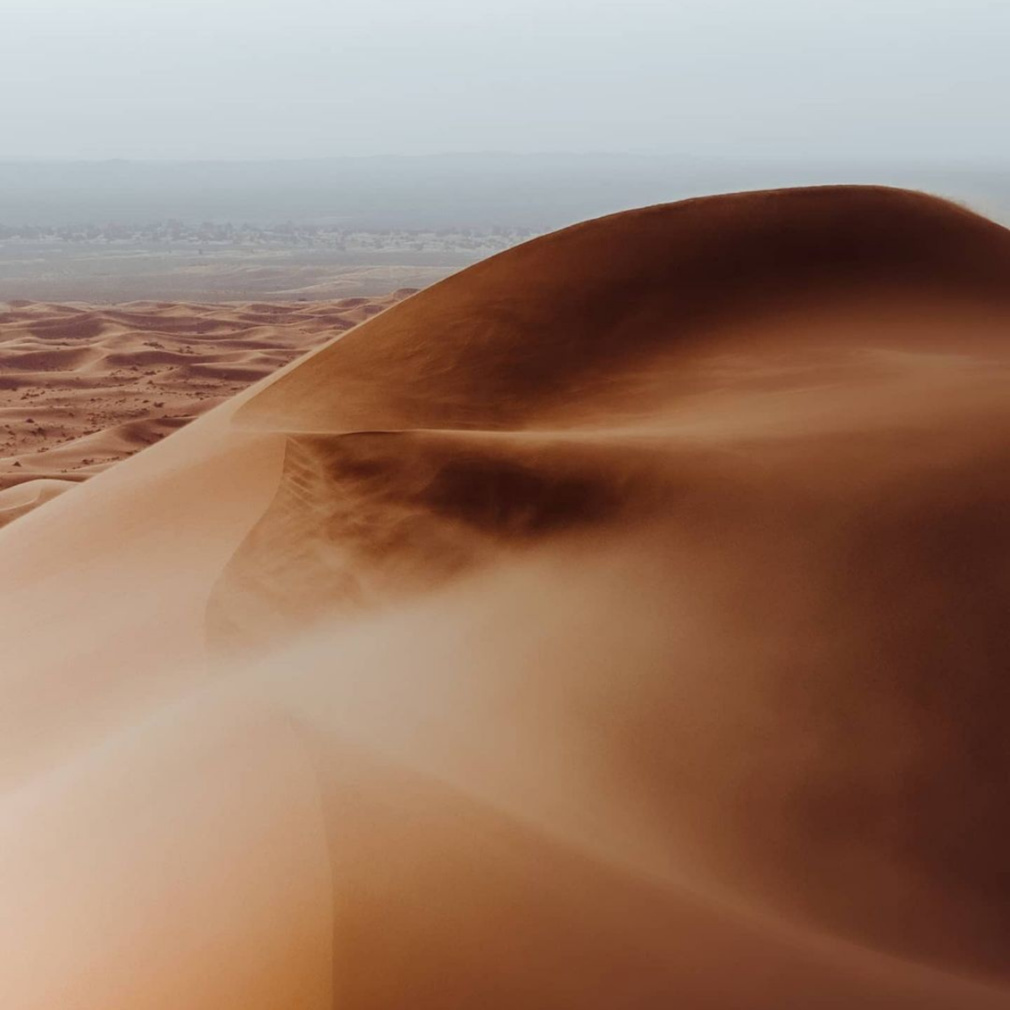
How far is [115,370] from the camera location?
55.3 ft

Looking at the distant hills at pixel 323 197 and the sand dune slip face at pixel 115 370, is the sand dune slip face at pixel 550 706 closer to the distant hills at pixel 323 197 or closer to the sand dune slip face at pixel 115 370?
the sand dune slip face at pixel 115 370

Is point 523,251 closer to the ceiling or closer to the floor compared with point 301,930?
closer to the ceiling

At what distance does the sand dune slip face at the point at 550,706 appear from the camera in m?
2.28

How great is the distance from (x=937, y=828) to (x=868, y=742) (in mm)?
262

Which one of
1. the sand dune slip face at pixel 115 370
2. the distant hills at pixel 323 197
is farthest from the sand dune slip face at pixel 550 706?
the distant hills at pixel 323 197

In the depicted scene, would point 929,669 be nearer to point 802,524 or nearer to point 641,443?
point 802,524

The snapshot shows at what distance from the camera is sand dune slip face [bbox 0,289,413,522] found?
37.5 ft

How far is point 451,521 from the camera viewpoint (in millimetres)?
4008

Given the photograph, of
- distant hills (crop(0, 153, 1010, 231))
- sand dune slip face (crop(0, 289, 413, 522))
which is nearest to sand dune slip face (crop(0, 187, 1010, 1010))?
sand dune slip face (crop(0, 289, 413, 522))

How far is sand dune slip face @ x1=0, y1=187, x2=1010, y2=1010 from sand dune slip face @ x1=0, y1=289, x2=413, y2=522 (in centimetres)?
501

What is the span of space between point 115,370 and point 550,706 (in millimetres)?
15272

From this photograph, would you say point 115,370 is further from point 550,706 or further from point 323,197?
point 323,197

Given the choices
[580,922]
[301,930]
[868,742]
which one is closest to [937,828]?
[868,742]

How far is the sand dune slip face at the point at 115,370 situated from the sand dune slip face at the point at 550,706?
197 inches
